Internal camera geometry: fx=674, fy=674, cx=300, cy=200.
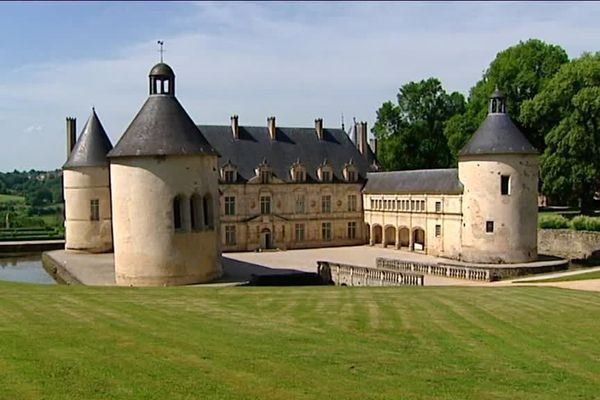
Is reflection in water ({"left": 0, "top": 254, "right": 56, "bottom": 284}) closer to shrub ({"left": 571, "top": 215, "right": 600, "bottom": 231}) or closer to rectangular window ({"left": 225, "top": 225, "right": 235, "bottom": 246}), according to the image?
rectangular window ({"left": 225, "top": 225, "right": 235, "bottom": 246})

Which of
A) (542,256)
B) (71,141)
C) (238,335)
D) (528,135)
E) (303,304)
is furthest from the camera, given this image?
(528,135)

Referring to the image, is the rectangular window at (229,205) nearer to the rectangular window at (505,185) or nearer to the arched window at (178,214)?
the arched window at (178,214)

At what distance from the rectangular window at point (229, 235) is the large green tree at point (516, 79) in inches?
641

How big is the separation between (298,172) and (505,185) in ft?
39.5

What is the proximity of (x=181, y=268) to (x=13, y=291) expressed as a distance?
26.4 ft

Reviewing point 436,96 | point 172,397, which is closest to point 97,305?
point 172,397

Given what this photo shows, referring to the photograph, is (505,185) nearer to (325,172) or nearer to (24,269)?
(325,172)

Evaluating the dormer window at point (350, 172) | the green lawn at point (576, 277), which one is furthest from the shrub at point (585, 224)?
the dormer window at point (350, 172)

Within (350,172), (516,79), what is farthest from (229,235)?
(516,79)

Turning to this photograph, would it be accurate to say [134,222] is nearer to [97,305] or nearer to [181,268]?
[181,268]

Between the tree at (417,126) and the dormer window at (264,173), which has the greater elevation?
the tree at (417,126)

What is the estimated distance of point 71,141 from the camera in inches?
1485

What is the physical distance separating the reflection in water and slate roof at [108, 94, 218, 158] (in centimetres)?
765

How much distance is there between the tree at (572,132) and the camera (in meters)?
35.9
